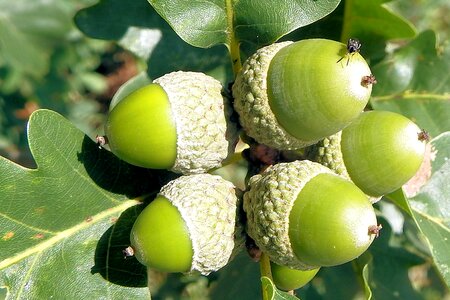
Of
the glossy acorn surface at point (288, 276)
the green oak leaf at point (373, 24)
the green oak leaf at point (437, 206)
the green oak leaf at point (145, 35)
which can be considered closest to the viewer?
the glossy acorn surface at point (288, 276)

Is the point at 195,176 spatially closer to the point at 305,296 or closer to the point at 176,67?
the point at 176,67

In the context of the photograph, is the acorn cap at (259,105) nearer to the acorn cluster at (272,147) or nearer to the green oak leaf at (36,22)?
the acorn cluster at (272,147)

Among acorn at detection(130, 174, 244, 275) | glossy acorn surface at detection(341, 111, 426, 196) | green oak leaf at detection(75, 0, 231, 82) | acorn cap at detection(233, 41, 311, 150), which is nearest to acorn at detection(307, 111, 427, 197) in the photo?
glossy acorn surface at detection(341, 111, 426, 196)

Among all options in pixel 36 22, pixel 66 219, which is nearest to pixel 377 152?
pixel 66 219

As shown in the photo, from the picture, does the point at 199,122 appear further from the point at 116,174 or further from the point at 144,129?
the point at 116,174

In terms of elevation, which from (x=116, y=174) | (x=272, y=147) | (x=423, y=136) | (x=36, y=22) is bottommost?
(x=36, y=22)

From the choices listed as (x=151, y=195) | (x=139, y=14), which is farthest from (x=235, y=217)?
(x=139, y=14)

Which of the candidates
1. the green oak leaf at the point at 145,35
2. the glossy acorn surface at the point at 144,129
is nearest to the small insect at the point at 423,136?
the glossy acorn surface at the point at 144,129
